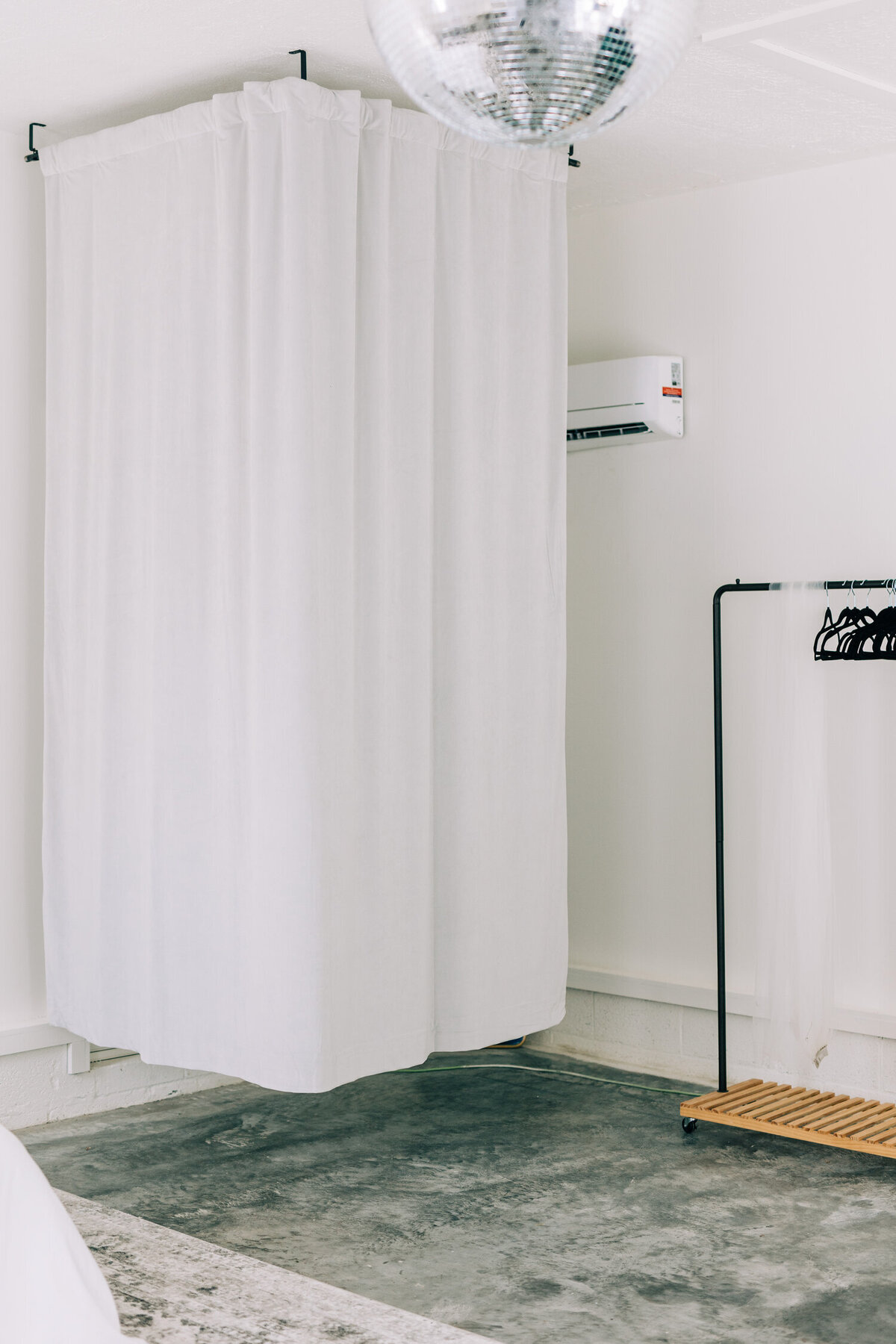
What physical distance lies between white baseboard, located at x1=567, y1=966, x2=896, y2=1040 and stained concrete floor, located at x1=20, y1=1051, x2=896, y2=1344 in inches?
10.3

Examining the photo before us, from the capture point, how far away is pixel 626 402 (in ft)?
13.6

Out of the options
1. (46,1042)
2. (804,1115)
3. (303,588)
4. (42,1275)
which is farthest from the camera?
(46,1042)

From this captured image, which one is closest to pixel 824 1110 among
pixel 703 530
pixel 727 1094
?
pixel 727 1094

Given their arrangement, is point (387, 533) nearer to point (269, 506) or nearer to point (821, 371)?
point (269, 506)

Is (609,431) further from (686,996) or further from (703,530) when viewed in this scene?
(686,996)

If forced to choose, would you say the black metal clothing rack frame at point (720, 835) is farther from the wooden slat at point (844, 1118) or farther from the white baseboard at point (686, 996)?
the wooden slat at point (844, 1118)

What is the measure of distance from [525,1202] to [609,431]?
227 cm

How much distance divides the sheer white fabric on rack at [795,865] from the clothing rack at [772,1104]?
10 centimetres

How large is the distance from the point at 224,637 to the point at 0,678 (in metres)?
0.82

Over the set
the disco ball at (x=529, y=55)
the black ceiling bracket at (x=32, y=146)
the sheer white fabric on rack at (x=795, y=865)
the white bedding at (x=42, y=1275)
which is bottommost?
the white bedding at (x=42, y=1275)

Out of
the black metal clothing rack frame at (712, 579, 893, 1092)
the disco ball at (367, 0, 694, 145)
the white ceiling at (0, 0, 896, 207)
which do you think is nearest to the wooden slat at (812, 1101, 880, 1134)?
the black metal clothing rack frame at (712, 579, 893, 1092)

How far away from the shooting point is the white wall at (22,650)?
12.0ft

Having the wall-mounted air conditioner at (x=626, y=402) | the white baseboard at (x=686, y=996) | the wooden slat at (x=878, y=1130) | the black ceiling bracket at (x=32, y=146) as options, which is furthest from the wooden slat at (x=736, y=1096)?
the black ceiling bracket at (x=32, y=146)

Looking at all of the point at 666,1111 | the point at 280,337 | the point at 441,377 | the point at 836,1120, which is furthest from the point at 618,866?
the point at 280,337
